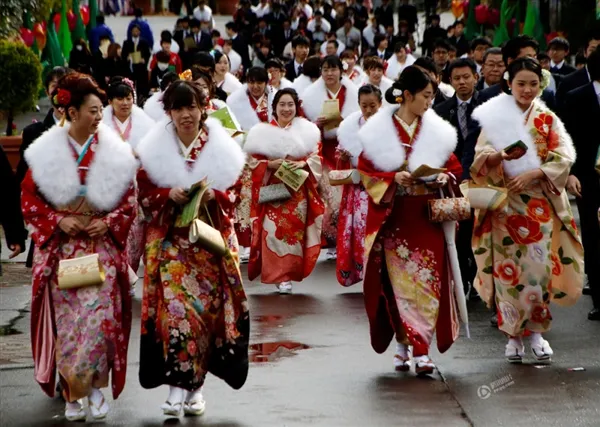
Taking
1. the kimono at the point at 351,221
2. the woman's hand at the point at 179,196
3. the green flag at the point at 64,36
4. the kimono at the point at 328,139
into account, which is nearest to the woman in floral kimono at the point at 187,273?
the woman's hand at the point at 179,196

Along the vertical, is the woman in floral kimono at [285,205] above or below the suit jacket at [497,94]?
below

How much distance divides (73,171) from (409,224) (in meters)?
2.15

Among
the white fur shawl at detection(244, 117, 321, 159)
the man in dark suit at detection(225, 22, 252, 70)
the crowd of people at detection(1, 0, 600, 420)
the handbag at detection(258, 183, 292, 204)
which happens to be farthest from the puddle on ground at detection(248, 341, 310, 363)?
the man in dark suit at detection(225, 22, 252, 70)

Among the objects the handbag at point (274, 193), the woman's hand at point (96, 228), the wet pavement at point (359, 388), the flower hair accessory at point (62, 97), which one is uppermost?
the flower hair accessory at point (62, 97)

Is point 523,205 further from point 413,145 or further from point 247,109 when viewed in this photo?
point 247,109

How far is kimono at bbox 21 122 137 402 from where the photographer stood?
24.4ft

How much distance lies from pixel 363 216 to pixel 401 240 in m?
3.38

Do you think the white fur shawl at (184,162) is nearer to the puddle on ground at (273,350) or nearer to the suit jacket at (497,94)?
the puddle on ground at (273,350)

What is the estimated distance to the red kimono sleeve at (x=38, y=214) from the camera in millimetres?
7441

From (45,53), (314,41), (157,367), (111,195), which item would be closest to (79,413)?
(157,367)

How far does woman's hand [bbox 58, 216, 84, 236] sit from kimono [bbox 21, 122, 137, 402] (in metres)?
0.04

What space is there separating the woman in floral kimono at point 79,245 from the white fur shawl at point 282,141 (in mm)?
4220

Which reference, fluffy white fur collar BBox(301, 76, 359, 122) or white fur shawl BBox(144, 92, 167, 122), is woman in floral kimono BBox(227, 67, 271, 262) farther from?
white fur shawl BBox(144, 92, 167, 122)

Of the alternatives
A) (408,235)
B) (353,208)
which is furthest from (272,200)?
(408,235)
